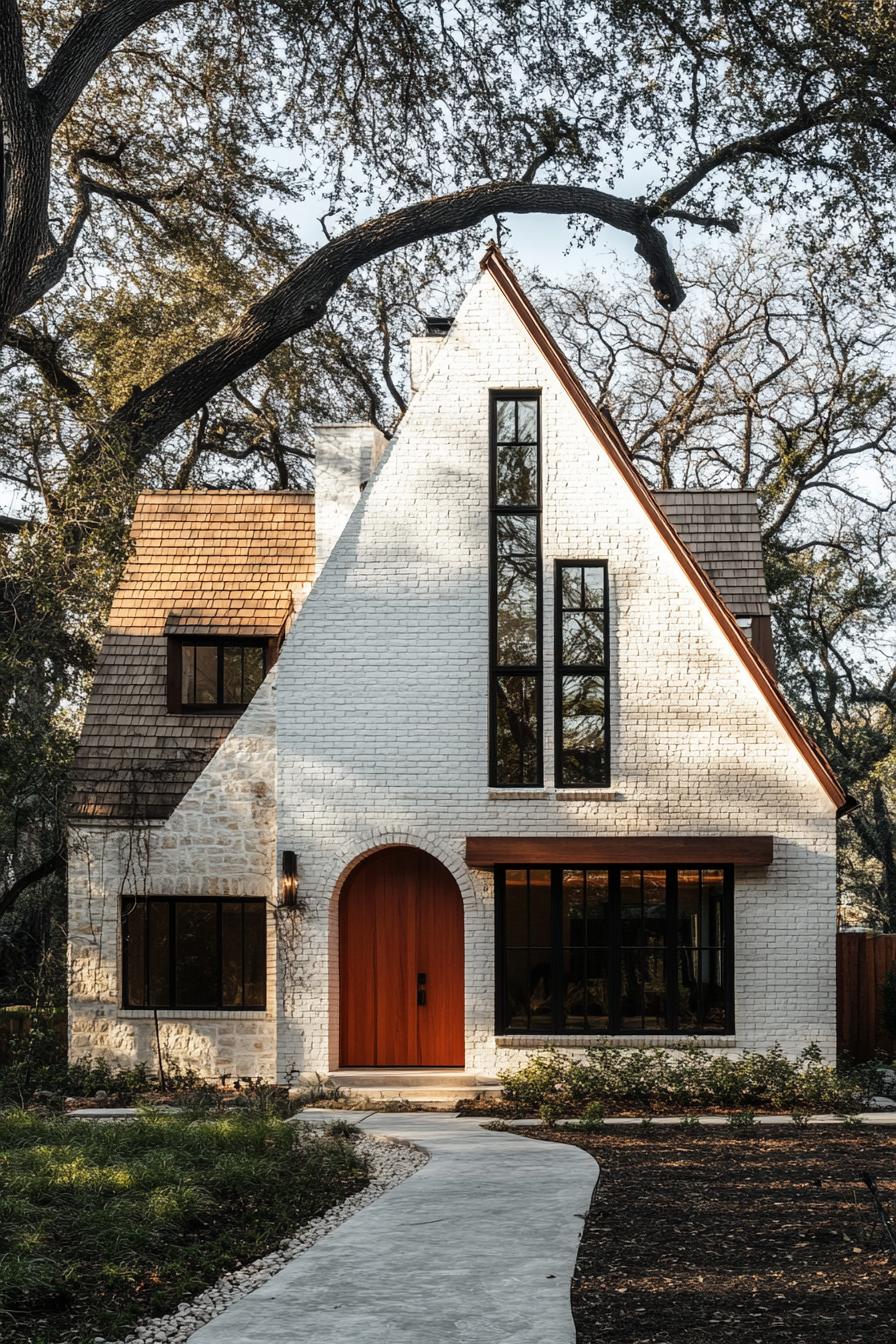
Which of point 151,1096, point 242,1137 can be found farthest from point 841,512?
point 242,1137

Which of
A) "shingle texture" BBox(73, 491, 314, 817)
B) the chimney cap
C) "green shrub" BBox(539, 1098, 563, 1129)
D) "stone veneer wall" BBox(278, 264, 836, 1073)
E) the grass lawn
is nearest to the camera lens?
the grass lawn

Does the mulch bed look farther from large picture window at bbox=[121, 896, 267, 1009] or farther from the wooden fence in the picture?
the wooden fence

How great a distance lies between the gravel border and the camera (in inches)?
254

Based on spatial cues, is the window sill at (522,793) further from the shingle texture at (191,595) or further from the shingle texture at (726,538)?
the shingle texture at (726,538)

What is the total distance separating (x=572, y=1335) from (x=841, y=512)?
24.7m

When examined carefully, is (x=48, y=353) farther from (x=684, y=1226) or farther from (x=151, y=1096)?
(x=684, y=1226)

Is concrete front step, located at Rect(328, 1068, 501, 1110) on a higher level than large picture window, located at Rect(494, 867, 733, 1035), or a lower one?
lower

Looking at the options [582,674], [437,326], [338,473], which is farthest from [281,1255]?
[437,326]

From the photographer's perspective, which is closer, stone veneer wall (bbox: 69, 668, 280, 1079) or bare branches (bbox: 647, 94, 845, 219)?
stone veneer wall (bbox: 69, 668, 280, 1079)

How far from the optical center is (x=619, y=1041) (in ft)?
47.3

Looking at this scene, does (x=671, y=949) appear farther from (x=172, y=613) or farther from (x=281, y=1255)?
(x=281, y=1255)

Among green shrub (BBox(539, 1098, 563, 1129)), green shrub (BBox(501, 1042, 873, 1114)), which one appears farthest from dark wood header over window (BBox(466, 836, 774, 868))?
green shrub (BBox(539, 1098, 563, 1129))

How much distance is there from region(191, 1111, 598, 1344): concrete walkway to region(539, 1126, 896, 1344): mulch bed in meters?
0.20

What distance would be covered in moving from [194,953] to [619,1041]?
4779 mm
